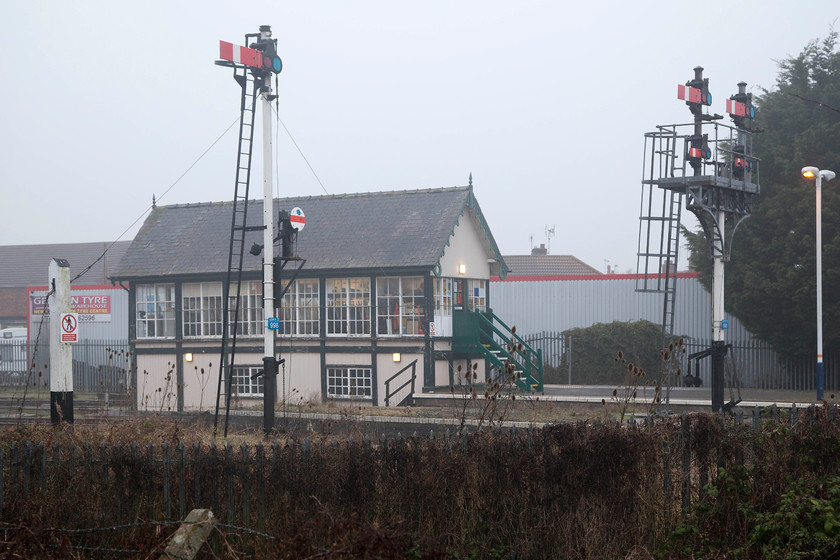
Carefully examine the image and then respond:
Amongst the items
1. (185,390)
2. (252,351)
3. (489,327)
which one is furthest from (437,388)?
(185,390)

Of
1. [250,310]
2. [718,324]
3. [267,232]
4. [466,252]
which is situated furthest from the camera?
[466,252]

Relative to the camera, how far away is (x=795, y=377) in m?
29.0

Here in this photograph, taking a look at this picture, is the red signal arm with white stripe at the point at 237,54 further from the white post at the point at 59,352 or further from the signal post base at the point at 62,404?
the signal post base at the point at 62,404

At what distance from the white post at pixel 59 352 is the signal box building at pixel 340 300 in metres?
10.4

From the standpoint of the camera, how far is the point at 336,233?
28125mm

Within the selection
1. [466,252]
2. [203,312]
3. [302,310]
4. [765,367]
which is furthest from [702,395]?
[203,312]

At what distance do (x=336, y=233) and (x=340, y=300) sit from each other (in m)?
2.22

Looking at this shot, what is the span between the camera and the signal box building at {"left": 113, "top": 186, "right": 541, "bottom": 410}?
26250mm

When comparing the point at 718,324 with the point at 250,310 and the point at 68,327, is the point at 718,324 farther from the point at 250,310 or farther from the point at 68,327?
the point at 250,310

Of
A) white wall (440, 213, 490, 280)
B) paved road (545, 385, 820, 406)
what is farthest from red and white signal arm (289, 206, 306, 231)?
white wall (440, 213, 490, 280)

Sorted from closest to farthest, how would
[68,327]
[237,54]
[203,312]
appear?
1. [68,327]
2. [237,54]
3. [203,312]

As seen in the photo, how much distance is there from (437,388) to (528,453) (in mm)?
16819

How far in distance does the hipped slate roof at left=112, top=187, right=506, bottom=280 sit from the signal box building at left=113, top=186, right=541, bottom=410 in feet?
0.14

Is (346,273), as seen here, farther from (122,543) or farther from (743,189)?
(122,543)
